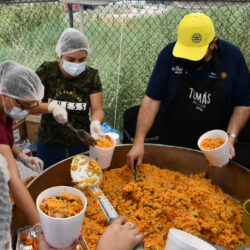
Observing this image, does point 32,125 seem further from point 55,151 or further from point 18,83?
point 18,83

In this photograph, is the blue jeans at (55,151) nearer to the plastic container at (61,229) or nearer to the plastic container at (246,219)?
the plastic container at (61,229)

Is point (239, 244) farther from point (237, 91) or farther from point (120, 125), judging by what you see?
point (120, 125)

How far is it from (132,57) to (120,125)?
120cm

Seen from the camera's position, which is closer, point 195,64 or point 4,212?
point 4,212

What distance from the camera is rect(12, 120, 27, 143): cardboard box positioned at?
4.35 m

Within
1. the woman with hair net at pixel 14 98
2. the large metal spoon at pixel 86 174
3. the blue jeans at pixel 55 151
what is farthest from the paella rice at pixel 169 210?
the blue jeans at pixel 55 151

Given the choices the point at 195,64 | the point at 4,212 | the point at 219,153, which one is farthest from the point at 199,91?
the point at 4,212

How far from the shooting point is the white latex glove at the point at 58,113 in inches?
89.1

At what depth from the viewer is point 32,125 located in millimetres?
4453

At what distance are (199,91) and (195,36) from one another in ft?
1.48

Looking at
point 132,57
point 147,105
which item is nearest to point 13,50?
point 132,57

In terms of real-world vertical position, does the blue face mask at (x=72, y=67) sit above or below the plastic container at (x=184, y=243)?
above

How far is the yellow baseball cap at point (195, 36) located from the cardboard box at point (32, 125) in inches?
120

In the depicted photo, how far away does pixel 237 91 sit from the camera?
220 cm
